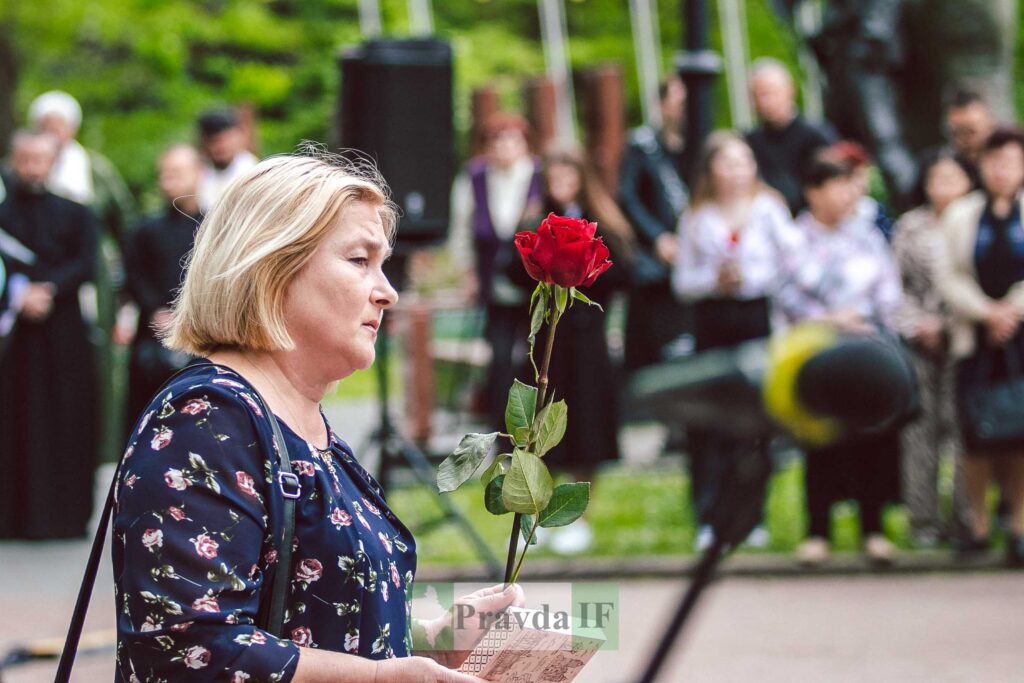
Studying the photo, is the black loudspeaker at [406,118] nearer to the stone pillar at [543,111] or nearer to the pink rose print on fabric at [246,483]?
the pink rose print on fabric at [246,483]

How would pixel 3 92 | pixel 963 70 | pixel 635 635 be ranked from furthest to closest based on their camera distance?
pixel 3 92, pixel 963 70, pixel 635 635

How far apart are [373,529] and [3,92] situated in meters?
17.5

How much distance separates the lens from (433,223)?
912cm

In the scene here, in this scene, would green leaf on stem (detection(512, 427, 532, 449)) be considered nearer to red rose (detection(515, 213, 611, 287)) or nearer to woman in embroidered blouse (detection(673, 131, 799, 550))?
red rose (detection(515, 213, 611, 287))

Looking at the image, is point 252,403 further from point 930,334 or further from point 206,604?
point 930,334

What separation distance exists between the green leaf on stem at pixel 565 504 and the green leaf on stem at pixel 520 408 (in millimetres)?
117

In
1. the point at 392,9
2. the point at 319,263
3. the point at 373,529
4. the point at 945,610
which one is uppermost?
the point at 392,9

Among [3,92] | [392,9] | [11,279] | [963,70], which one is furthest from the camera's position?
[392,9]

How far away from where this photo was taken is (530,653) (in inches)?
96.3

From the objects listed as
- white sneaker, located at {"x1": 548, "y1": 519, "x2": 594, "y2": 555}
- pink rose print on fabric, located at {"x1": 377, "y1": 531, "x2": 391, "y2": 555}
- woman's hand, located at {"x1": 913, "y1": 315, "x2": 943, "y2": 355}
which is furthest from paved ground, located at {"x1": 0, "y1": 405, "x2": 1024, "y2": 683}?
pink rose print on fabric, located at {"x1": 377, "y1": 531, "x2": 391, "y2": 555}

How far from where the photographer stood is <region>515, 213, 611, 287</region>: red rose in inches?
96.6

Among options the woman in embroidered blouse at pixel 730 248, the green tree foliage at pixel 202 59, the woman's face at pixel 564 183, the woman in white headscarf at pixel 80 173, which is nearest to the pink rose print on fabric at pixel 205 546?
the woman in embroidered blouse at pixel 730 248

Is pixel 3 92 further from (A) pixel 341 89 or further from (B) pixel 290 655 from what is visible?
(B) pixel 290 655

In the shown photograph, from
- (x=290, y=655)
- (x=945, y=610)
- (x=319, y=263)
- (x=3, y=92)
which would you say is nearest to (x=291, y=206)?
(x=319, y=263)
